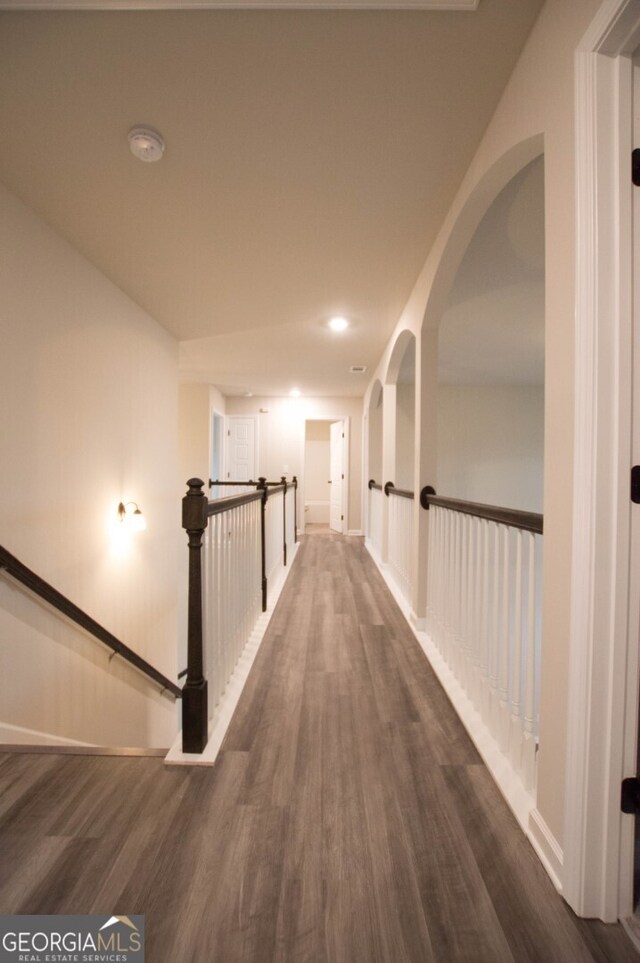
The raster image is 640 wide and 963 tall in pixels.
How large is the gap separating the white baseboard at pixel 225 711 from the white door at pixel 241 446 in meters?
4.78

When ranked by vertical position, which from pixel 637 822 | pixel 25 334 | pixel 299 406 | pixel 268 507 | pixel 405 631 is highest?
pixel 299 406

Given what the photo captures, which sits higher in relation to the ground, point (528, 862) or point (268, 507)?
point (268, 507)

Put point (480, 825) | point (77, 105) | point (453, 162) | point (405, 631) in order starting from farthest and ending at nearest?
point (405, 631)
point (453, 162)
point (77, 105)
point (480, 825)

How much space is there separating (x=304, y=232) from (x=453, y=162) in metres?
0.83

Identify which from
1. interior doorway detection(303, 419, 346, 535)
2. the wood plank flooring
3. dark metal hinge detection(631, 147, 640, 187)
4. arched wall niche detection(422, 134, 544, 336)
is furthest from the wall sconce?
interior doorway detection(303, 419, 346, 535)

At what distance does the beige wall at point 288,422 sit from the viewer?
7336mm

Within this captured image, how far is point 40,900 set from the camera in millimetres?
917

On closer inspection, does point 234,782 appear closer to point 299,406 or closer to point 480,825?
point 480,825

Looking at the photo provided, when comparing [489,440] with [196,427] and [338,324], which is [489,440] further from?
[196,427]

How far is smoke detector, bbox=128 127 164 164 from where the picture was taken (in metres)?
1.56

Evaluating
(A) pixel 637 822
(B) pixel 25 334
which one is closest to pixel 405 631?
(A) pixel 637 822

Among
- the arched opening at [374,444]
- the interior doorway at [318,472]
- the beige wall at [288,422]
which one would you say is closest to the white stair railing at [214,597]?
the arched opening at [374,444]

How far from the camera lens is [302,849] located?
1057mm

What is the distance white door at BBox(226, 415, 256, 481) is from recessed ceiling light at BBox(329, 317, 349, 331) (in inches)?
157
